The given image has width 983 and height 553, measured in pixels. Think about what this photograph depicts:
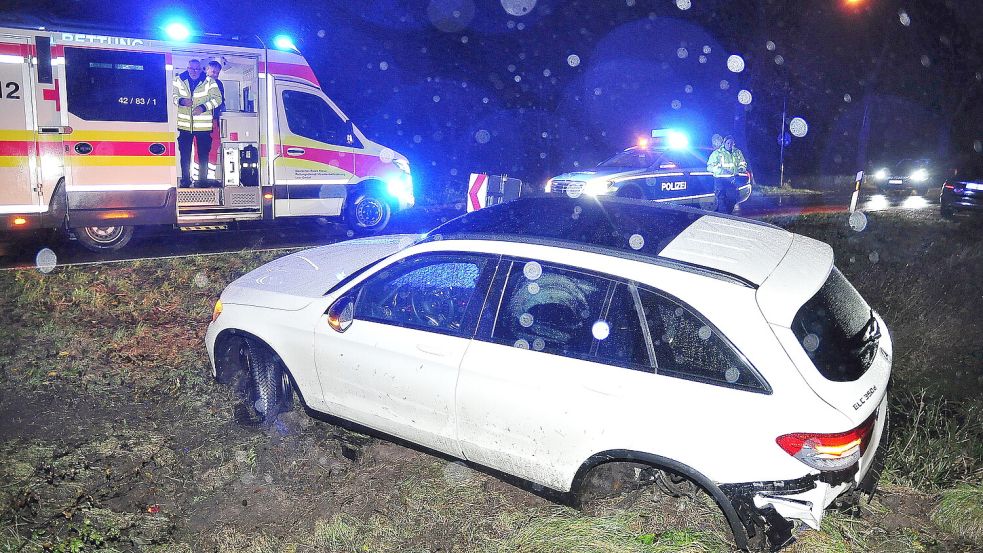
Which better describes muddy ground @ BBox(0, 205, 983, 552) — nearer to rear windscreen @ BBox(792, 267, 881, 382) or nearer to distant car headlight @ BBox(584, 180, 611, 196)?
rear windscreen @ BBox(792, 267, 881, 382)

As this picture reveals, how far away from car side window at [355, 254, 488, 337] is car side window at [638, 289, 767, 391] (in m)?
0.95

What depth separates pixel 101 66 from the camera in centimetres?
884

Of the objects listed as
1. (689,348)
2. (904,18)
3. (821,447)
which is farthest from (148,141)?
(904,18)

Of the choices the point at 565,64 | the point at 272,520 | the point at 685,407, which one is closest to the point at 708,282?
the point at 685,407

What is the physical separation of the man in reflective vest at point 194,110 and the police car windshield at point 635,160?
7.27 m

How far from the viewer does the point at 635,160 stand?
13859mm

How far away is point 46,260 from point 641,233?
7625 millimetres

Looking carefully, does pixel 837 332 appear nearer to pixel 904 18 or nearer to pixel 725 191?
pixel 725 191

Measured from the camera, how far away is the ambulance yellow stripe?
8.90 m

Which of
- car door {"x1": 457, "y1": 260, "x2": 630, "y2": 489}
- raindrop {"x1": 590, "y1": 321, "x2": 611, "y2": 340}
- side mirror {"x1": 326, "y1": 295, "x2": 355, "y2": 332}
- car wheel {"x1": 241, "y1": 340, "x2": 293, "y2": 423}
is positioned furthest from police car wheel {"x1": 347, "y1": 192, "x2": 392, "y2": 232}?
raindrop {"x1": 590, "y1": 321, "x2": 611, "y2": 340}

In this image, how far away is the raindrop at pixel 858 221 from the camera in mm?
12688

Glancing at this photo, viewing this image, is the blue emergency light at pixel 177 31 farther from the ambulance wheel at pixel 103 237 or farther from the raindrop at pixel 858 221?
the raindrop at pixel 858 221

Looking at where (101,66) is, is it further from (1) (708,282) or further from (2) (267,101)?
(1) (708,282)

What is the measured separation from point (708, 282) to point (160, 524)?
3.08 metres
